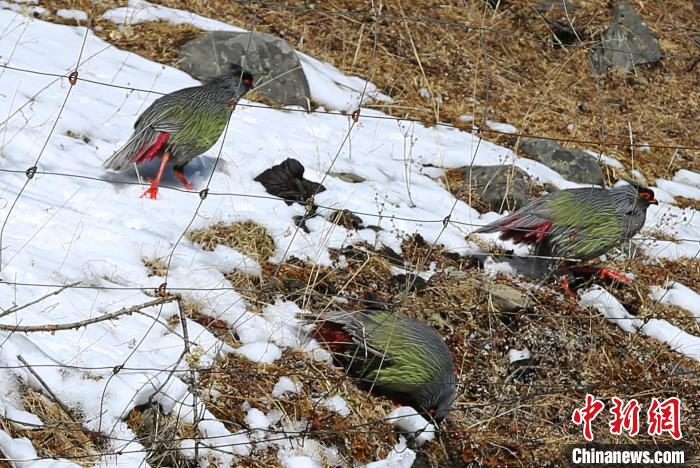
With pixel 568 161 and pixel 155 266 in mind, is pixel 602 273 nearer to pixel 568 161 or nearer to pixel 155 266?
pixel 568 161

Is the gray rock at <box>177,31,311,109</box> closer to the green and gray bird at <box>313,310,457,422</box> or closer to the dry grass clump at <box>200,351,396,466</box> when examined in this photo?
the green and gray bird at <box>313,310,457,422</box>

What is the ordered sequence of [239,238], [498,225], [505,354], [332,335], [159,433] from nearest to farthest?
[159,433]
[332,335]
[505,354]
[239,238]
[498,225]

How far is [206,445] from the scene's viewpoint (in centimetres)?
367

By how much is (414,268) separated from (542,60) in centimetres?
557

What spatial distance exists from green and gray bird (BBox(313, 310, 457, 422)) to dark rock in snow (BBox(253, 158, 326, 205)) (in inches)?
65.4

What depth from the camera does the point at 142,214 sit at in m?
5.29

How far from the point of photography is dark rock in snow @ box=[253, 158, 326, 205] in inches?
238

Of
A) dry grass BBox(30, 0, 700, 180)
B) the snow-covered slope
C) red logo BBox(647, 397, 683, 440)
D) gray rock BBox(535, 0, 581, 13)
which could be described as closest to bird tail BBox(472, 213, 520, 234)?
the snow-covered slope

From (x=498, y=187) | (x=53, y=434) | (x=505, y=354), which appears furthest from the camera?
(x=498, y=187)

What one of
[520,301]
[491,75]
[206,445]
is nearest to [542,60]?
[491,75]

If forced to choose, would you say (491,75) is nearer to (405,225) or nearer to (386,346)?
(405,225)

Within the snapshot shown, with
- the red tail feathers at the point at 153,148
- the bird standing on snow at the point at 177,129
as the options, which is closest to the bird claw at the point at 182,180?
the bird standing on snow at the point at 177,129

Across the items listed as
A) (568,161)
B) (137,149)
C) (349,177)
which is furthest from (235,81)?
(568,161)

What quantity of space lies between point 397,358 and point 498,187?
9.49 feet
